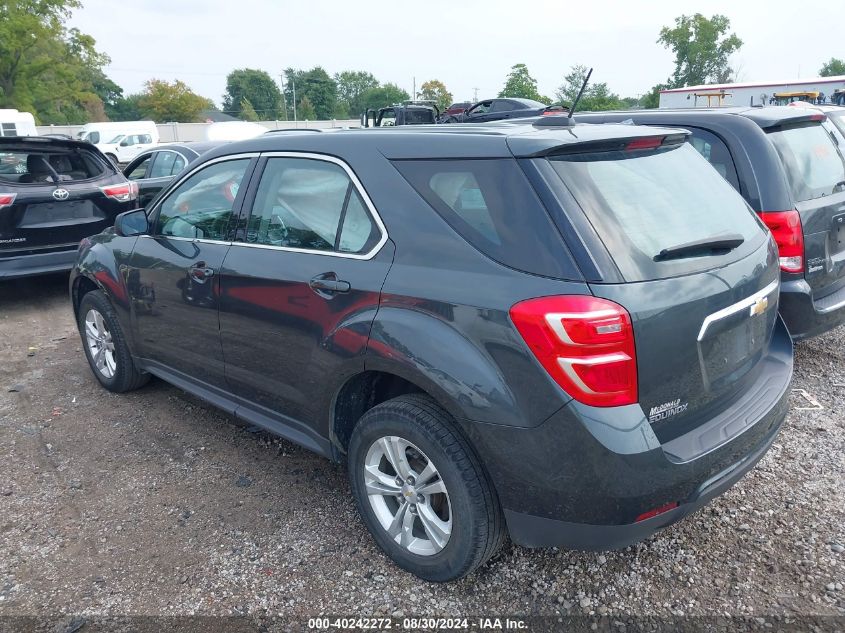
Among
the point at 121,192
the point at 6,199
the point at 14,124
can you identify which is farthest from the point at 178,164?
the point at 14,124

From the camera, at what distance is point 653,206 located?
2438mm

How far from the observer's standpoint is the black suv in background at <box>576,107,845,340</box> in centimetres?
394

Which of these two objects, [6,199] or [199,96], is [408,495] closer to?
[6,199]

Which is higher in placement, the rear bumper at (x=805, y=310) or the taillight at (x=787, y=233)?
the taillight at (x=787, y=233)

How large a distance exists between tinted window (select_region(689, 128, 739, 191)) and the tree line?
1781 cm

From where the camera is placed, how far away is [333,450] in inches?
118

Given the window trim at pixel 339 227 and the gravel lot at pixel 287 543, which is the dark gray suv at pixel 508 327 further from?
the gravel lot at pixel 287 543

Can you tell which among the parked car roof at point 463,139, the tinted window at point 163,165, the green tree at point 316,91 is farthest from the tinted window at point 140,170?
the green tree at point 316,91

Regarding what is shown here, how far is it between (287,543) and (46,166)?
18.8 ft

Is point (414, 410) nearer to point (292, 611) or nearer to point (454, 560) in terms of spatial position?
point (454, 560)

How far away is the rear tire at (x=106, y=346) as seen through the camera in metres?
4.37

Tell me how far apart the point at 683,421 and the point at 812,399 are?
2.50m

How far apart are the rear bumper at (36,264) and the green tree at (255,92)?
9770cm

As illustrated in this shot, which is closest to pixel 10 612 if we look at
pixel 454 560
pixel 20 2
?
pixel 454 560
